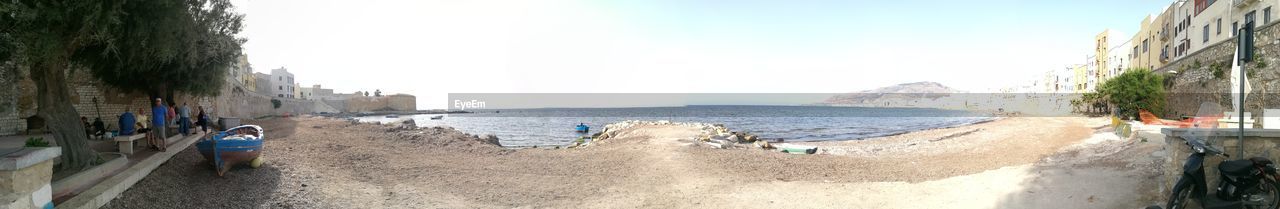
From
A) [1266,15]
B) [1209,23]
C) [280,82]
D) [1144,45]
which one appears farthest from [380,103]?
[1266,15]

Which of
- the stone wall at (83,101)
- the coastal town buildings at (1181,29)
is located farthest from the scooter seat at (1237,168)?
the coastal town buildings at (1181,29)

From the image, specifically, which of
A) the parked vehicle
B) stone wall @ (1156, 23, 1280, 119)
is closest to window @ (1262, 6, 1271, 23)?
stone wall @ (1156, 23, 1280, 119)

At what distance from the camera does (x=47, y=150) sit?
20.8 ft

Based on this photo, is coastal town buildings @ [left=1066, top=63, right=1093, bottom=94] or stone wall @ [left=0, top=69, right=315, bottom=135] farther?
coastal town buildings @ [left=1066, top=63, right=1093, bottom=94]

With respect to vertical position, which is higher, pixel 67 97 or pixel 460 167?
pixel 67 97

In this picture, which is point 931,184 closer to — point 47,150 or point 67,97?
point 47,150

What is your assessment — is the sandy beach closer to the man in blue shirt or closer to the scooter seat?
the scooter seat

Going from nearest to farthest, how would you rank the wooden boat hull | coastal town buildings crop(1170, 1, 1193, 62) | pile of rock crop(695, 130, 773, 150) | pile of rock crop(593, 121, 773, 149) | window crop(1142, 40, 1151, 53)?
1. the wooden boat hull
2. pile of rock crop(695, 130, 773, 150)
3. pile of rock crop(593, 121, 773, 149)
4. coastal town buildings crop(1170, 1, 1193, 62)
5. window crop(1142, 40, 1151, 53)

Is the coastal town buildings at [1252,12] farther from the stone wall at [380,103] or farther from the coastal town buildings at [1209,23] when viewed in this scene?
the stone wall at [380,103]

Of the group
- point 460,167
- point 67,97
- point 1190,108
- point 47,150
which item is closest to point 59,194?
point 47,150

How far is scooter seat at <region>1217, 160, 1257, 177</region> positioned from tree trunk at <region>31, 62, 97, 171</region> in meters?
14.6

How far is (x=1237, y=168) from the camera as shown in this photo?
5.61 m

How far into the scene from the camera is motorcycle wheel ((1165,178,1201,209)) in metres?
5.74

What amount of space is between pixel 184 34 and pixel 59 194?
135 inches
